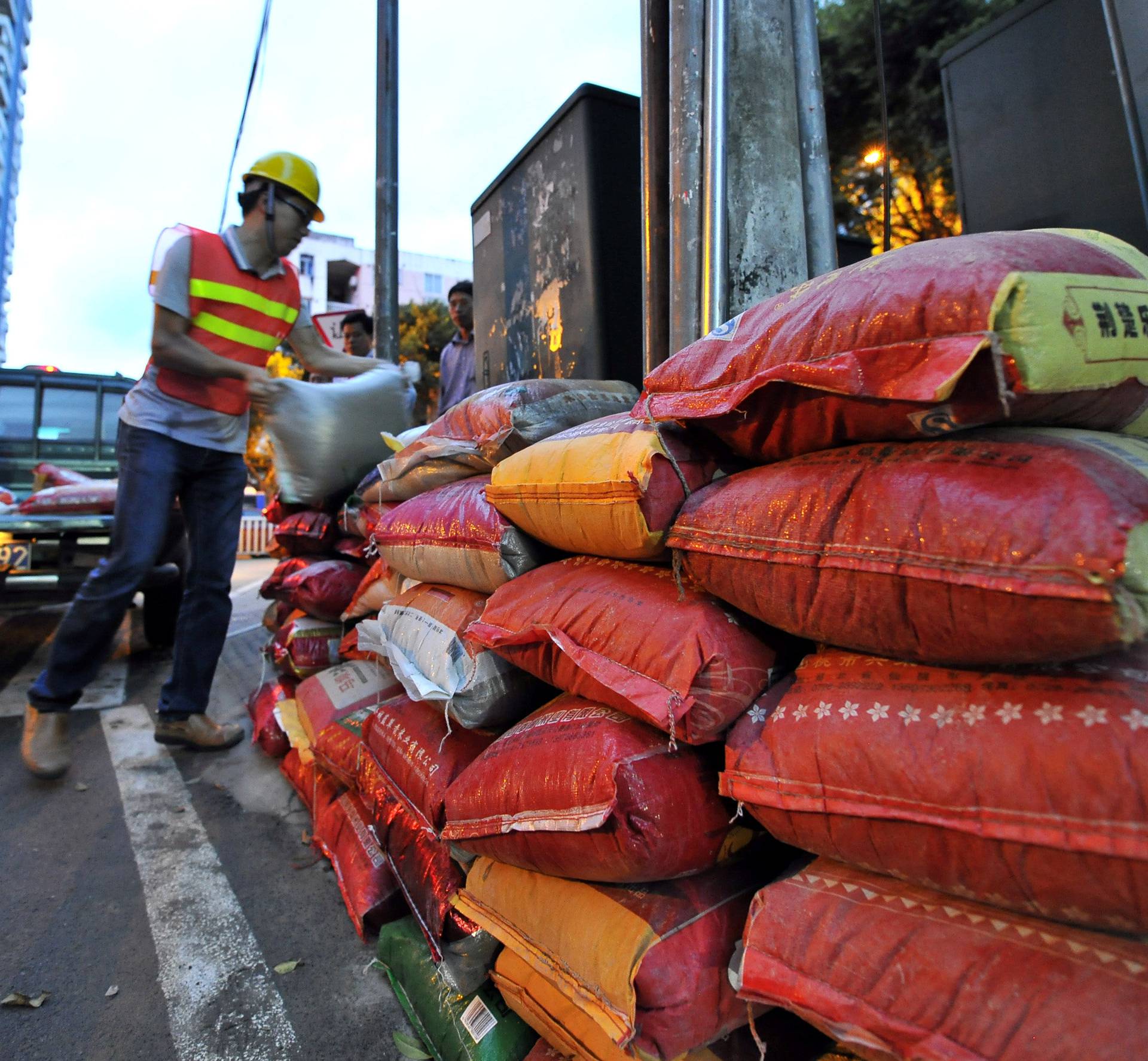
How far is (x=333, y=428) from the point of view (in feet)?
8.58

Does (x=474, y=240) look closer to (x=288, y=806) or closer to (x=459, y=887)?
(x=288, y=806)

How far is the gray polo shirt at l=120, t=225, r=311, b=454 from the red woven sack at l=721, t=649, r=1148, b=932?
2376 mm

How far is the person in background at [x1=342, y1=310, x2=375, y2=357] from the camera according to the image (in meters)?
5.66

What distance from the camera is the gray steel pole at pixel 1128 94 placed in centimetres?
177

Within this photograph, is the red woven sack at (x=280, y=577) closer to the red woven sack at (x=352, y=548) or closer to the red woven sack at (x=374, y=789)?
the red woven sack at (x=352, y=548)

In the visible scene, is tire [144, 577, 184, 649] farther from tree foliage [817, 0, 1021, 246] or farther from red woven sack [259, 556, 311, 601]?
tree foliage [817, 0, 1021, 246]

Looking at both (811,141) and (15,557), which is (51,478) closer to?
(15,557)

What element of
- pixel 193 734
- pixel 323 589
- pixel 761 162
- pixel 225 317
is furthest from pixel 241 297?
pixel 761 162

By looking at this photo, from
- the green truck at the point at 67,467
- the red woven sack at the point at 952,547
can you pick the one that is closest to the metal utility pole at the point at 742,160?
the red woven sack at the point at 952,547

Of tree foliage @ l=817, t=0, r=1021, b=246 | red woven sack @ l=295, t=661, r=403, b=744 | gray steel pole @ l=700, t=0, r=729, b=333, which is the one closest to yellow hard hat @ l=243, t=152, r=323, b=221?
gray steel pole @ l=700, t=0, r=729, b=333

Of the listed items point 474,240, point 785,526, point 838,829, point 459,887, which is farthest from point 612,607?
point 474,240

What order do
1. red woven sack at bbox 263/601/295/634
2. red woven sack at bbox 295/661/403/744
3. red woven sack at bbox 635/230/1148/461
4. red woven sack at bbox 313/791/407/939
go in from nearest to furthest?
1. red woven sack at bbox 635/230/1148/461
2. red woven sack at bbox 313/791/407/939
3. red woven sack at bbox 295/661/403/744
4. red woven sack at bbox 263/601/295/634

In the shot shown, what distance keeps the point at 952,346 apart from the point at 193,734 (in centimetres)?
283

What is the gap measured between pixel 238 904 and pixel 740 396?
1693 mm
